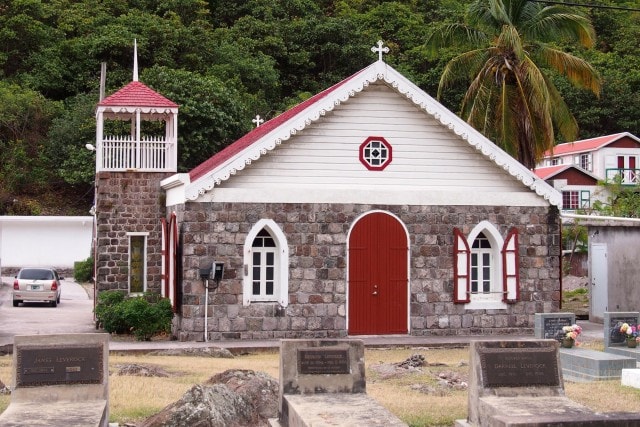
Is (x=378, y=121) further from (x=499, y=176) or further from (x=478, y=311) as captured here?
(x=478, y=311)

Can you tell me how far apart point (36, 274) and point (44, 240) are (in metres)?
14.5

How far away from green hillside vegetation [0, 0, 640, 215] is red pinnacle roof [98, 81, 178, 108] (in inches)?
730

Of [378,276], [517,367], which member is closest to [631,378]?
[517,367]

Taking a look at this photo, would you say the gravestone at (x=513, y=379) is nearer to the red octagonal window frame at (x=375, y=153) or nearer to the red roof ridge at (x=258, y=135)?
the red roof ridge at (x=258, y=135)

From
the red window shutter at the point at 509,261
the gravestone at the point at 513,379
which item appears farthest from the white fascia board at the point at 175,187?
the gravestone at the point at 513,379

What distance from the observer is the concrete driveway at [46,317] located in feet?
73.8

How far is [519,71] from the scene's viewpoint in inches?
1079

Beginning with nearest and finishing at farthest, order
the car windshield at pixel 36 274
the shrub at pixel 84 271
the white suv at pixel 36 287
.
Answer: the white suv at pixel 36 287 → the car windshield at pixel 36 274 → the shrub at pixel 84 271

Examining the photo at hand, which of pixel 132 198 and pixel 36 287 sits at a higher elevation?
pixel 132 198

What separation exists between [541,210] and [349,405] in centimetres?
1328

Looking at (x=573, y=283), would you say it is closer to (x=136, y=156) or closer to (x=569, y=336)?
(x=136, y=156)

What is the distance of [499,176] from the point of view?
888 inches

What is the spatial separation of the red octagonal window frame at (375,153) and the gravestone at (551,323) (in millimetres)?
5584

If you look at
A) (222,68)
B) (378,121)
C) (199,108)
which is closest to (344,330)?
(378,121)
